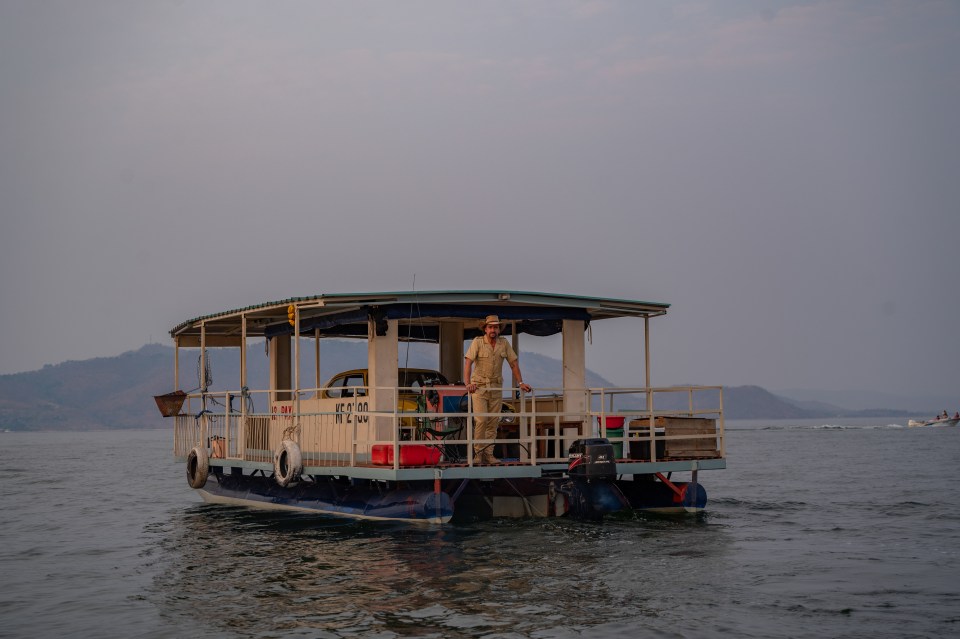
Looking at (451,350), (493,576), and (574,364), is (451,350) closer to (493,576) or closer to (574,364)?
(574,364)

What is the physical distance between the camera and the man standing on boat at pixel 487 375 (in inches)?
672

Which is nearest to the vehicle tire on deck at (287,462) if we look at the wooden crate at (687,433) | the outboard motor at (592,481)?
the outboard motor at (592,481)

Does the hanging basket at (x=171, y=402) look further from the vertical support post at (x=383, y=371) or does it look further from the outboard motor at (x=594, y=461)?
the outboard motor at (x=594, y=461)

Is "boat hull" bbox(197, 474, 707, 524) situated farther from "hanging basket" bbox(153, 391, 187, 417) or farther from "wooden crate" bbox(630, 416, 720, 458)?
"hanging basket" bbox(153, 391, 187, 417)

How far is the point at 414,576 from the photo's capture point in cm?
1346

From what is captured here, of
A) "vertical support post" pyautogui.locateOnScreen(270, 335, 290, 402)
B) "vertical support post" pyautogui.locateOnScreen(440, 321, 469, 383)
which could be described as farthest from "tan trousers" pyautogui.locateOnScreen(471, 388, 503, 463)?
"vertical support post" pyautogui.locateOnScreen(270, 335, 290, 402)

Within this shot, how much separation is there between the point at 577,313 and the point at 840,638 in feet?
33.5

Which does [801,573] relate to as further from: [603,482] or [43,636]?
[43,636]

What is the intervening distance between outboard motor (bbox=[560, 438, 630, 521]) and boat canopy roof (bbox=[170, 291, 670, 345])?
3.10 metres

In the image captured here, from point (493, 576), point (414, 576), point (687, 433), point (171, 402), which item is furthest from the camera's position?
point (171, 402)

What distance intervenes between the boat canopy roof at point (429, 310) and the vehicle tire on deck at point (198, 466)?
8.91 feet

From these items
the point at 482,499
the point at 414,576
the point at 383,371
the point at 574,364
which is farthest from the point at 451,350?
the point at 414,576

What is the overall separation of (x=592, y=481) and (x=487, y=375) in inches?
96.3

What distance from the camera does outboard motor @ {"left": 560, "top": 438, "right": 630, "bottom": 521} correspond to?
1648 centimetres
